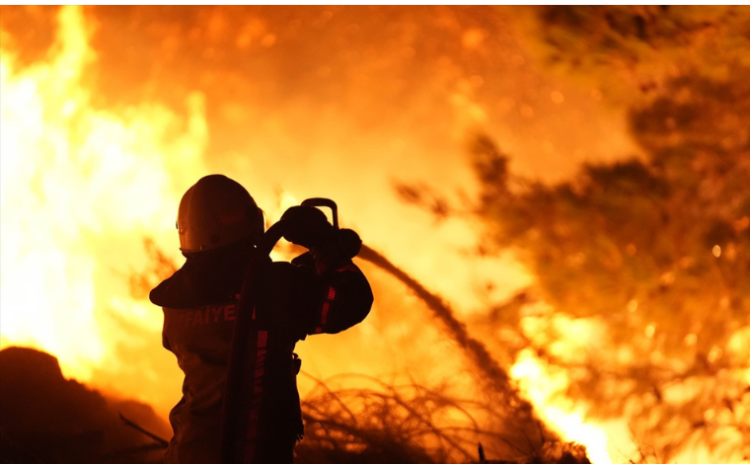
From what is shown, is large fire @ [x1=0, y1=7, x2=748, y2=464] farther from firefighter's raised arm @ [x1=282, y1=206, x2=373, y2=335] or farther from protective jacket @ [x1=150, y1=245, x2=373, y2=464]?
protective jacket @ [x1=150, y1=245, x2=373, y2=464]

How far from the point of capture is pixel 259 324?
182cm

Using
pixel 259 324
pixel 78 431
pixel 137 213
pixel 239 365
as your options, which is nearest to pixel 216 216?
pixel 259 324

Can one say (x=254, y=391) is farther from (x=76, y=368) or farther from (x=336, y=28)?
(x=76, y=368)

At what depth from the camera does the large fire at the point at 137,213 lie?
3840mm

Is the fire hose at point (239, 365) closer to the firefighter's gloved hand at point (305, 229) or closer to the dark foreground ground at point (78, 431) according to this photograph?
the firefighter's gloved hand at point (305, 229)

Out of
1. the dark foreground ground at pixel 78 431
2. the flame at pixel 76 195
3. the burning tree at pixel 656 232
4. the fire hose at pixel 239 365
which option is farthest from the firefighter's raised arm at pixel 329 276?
the flame at pixel 76 195

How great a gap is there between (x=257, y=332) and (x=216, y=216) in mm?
518

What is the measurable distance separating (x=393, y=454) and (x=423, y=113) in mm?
2431

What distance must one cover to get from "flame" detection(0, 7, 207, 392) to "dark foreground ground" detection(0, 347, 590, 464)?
0.82 ft

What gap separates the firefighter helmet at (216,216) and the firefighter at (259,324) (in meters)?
0.05

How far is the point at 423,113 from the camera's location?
3.85m

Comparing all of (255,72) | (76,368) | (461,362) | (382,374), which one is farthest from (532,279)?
(76,368)

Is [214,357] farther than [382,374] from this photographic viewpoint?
No

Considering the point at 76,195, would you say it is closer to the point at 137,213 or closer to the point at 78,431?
the point at 137,213
